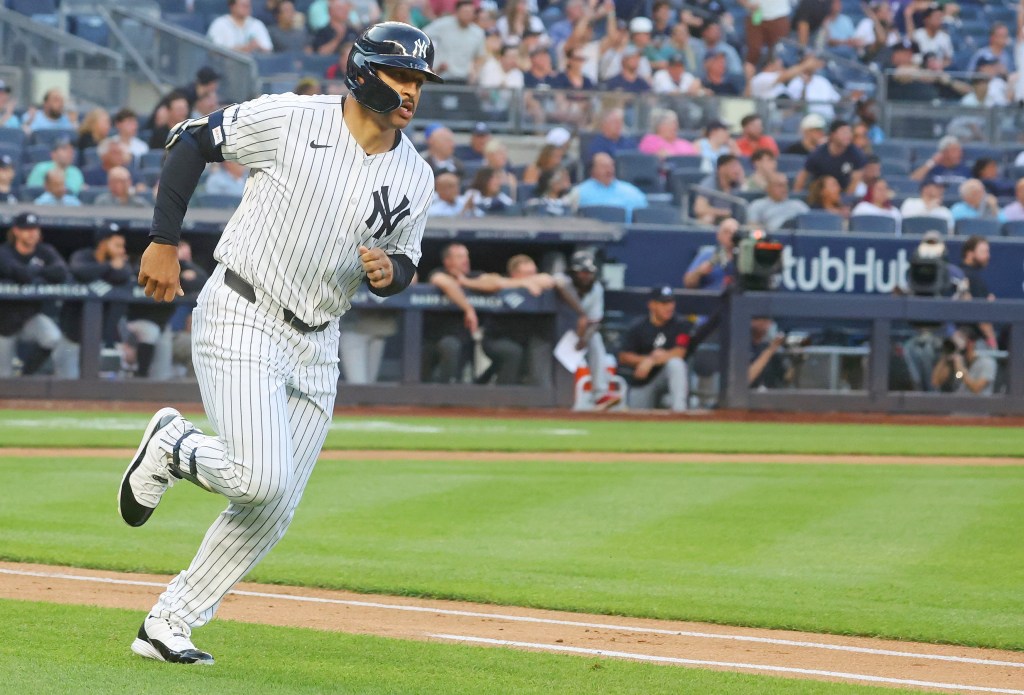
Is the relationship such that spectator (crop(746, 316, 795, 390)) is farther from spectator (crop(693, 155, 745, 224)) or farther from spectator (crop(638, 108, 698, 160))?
spectator (crop(638, 108, 698, 160))

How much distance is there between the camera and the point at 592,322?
13609mm

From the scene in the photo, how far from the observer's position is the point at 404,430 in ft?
39.9

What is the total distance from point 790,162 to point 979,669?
11.5 metres

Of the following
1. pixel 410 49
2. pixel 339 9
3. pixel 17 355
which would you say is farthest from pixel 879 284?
pixel 410 49

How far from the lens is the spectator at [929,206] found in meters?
15.3

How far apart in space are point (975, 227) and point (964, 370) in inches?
69.3

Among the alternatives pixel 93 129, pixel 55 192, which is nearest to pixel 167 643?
pixel 55 192

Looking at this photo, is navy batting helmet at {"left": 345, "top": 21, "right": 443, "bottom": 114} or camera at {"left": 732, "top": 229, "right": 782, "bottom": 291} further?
camera at {"left": 732, "top": 229, "right": 782, "bottom": 291}

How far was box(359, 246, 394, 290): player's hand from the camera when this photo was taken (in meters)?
4.17

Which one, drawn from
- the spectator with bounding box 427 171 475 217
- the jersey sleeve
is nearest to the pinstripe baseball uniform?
the jersey sleeve

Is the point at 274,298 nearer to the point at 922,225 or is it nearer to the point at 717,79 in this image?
the point at 922,225

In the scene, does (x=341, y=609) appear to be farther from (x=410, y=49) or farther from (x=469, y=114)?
(x=469, y=114)

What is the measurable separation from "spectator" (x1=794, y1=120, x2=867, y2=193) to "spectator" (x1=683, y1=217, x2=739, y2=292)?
1.83 meters

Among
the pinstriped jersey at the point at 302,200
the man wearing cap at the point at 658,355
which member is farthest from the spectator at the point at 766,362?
the pinstriped jersey at the point at 302,200
